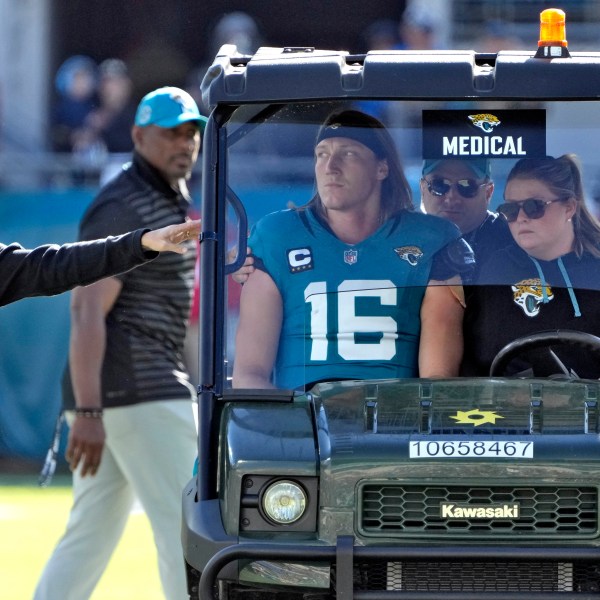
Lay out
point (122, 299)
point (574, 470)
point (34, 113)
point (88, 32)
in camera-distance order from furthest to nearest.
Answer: point (88, 32) < point (34, 113) < point (122, 299) < point (574, 470)

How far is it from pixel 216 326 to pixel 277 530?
669mm

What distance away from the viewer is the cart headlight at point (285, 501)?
405cm

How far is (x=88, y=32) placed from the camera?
1567 cm

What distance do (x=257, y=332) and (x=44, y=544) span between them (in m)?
3.59

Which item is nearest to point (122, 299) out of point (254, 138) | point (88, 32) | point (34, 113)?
point (254, 138)

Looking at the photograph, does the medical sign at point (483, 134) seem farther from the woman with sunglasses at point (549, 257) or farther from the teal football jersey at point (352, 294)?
the teal football jersey at point (352, 294)

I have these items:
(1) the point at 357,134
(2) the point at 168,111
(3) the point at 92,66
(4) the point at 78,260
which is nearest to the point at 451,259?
(1) the point at 357,134

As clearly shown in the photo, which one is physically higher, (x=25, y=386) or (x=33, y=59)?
(x=33, y=59)

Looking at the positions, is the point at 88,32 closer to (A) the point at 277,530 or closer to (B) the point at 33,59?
(B) the point at 33,59

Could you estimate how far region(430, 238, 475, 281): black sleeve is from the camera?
15.0 ft

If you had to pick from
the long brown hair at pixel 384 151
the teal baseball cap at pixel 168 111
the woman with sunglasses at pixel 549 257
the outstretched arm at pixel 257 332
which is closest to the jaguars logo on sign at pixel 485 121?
the woman with sunglasses at pixel 549 257

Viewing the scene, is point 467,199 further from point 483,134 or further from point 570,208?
point 570,208

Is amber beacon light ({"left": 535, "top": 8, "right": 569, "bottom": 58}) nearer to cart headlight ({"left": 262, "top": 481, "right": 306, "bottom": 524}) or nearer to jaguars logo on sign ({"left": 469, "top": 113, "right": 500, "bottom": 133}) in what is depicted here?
jaguars logo on sign ({"left": 469, "top": 113, "right": 500, "bottom": 133})

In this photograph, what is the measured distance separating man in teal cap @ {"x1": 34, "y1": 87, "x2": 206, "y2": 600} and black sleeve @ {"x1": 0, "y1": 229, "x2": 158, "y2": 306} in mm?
1040
